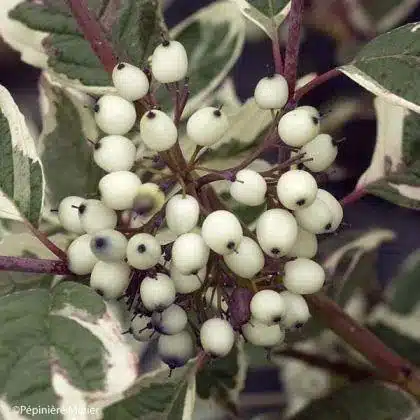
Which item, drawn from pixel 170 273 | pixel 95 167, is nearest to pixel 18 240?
pixel 95 167

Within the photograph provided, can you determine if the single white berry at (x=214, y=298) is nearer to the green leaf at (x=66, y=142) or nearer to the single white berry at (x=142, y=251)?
the single white berry at (x=142, y=251)

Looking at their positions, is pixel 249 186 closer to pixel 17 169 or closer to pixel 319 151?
pixel 319 151

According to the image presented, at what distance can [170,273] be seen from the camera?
0.40 meters

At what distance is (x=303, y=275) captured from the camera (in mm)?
405

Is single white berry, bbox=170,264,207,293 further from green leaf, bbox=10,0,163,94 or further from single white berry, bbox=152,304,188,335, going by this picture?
green leaf, bbox=10,0,163,94

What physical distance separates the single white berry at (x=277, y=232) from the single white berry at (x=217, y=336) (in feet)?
0.16

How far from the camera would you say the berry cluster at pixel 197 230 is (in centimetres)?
38

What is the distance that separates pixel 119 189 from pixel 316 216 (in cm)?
10

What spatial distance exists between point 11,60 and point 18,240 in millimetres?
721

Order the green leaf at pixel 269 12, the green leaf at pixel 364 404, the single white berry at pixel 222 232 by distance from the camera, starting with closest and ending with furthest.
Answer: the single white berry at pixel 222 232 → the green leaf at pixel 269 12 → the green leaf at pixel 364 404

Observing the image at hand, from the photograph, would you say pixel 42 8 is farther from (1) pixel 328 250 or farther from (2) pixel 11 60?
(2) pixel 11 60

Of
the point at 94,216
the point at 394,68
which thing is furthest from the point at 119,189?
the point at 394,68

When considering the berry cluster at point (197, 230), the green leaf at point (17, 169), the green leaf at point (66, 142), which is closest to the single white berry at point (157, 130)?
the berry cluster at point (197, 230)

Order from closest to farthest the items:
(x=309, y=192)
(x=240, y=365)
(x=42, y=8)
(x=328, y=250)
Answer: (x=309, y=192) < (x=42, y=8) < (x=240, y=365) < (x=328, y=250)
